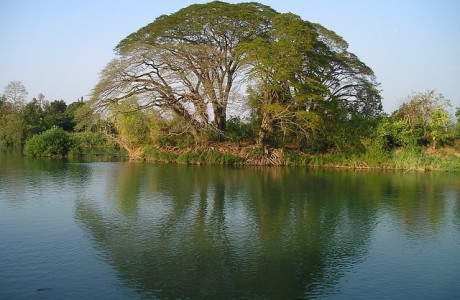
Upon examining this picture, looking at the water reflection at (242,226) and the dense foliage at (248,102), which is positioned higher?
the dense foliage at (248,102)

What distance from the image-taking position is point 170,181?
870 inches

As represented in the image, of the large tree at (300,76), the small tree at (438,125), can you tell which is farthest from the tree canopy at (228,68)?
the small tree at (438,125)

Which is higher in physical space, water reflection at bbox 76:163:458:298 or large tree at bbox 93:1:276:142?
large tree at bbox 93:1:276:142

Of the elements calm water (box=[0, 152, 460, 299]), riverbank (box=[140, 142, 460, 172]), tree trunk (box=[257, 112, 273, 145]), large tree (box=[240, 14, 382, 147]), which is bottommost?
calm water (box=[0, 152, 460, 299])

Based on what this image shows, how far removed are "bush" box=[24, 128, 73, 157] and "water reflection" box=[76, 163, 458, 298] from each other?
40.0 feet

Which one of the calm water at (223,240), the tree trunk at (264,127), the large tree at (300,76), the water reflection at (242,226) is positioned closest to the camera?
the calm water at (223,240)

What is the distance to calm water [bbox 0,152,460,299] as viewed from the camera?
8.47 meters

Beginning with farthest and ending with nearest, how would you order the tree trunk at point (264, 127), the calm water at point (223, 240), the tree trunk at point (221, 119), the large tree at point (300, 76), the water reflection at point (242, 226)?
the tree trunk at point (221, 119) < the tree trunk at point (264, 127) < the large tree at point (300, 76) < the water reflection at point (242, 226) < the calm water at point (223, 240)

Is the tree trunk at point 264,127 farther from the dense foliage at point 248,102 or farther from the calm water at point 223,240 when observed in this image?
the calm water at point 223,240

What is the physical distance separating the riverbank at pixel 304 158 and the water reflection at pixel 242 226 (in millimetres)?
6612

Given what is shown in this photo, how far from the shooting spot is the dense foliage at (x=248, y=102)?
30750 millimetres

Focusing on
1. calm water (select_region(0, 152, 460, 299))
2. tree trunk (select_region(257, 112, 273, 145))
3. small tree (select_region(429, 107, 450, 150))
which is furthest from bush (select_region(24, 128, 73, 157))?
small tree (select_region(429, 107, 450, 150))

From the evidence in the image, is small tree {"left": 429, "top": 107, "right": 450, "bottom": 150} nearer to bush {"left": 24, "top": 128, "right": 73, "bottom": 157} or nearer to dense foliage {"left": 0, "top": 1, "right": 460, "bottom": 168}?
dense foliage {"left": 0, "top": 1, "right": 460, "bottom": 168}

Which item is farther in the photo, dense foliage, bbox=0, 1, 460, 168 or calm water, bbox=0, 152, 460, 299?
dense foliage, bbox=0, 1, 460, 168
